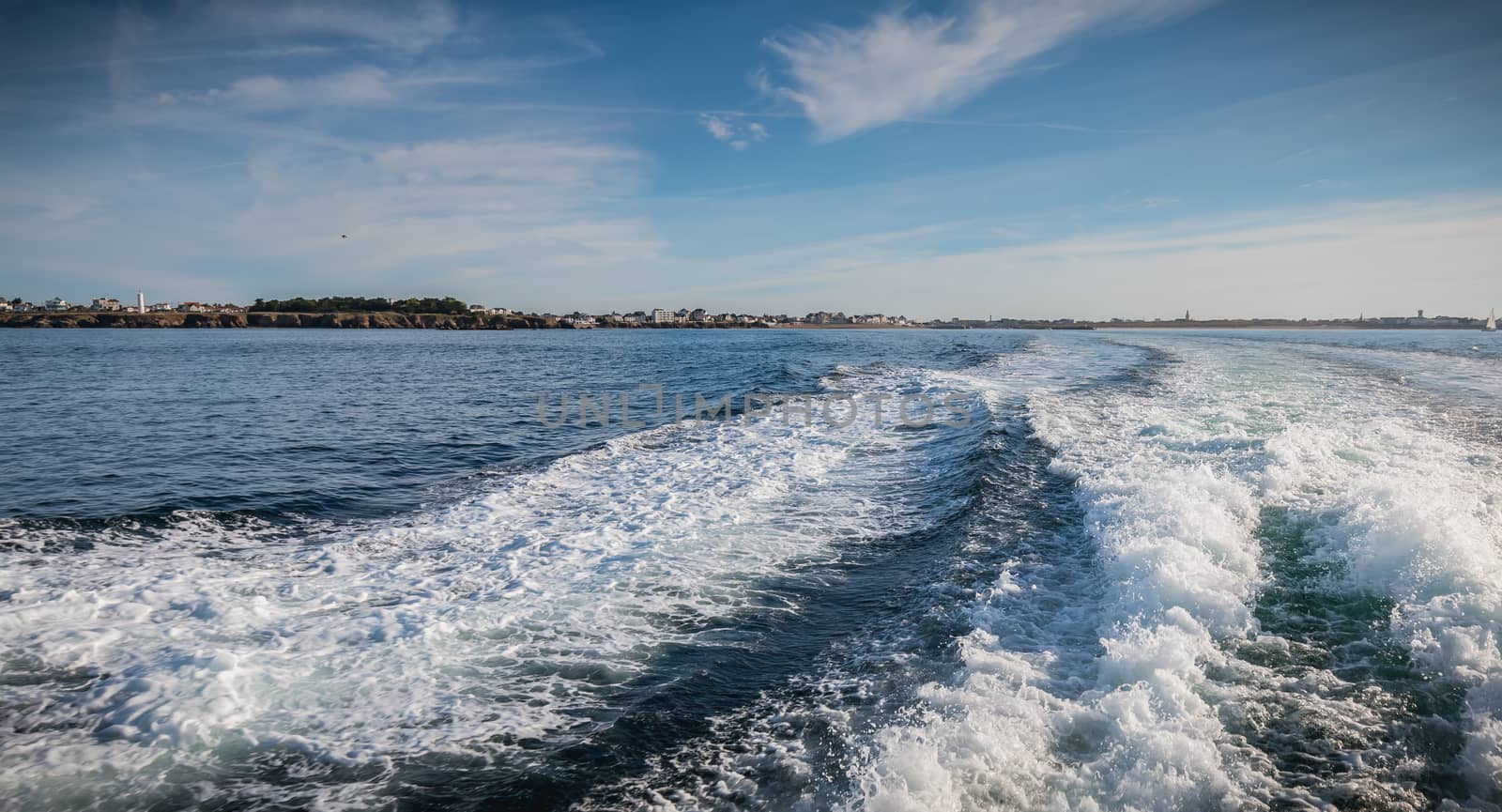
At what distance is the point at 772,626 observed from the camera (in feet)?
18.5

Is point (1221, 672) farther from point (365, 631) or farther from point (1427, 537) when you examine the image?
point (365, 631)

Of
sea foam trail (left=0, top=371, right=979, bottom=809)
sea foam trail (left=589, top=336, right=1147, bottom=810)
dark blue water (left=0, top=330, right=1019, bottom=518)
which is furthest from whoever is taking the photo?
dark blue water (left=0, top=330, right=1019, bottom=518)

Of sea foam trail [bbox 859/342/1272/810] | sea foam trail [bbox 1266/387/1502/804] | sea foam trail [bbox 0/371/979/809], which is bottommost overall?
sea foam trail [bbox 0/371/979/809]

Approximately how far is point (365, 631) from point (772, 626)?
3.27 m

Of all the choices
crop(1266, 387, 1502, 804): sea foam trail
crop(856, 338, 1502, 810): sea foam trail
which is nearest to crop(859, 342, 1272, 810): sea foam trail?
crop(856, 338, 1502, 810): sea foam trail

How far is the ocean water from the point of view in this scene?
3650 millimetres

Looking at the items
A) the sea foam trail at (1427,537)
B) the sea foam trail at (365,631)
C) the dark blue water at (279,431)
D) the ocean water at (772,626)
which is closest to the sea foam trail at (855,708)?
the ocean water at (772,626)

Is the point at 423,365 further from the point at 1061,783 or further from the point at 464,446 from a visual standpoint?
the point at 1061,783

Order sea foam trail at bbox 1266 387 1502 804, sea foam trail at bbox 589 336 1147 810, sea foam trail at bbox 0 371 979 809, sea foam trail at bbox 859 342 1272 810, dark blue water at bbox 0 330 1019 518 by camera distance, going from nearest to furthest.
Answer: sea foam trail at bbox 859 342 1272 810 < sea foam trail at bbox 589 336 1147 810 < sea foam trail at bbox 0 371 979 809 < sea foam trail at bbox 1266 387 1502 804 < dark blue water at bbox 0 330 1019 518

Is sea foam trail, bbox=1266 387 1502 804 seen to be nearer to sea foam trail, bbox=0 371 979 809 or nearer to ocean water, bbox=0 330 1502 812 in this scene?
ocean water, bbox=0 330 1502 812

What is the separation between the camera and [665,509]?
8.83 meters

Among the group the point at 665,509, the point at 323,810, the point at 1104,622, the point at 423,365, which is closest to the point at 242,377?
the point at 423,365

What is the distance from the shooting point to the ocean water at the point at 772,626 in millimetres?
3650

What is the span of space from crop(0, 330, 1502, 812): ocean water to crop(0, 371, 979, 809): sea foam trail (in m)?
0.03
